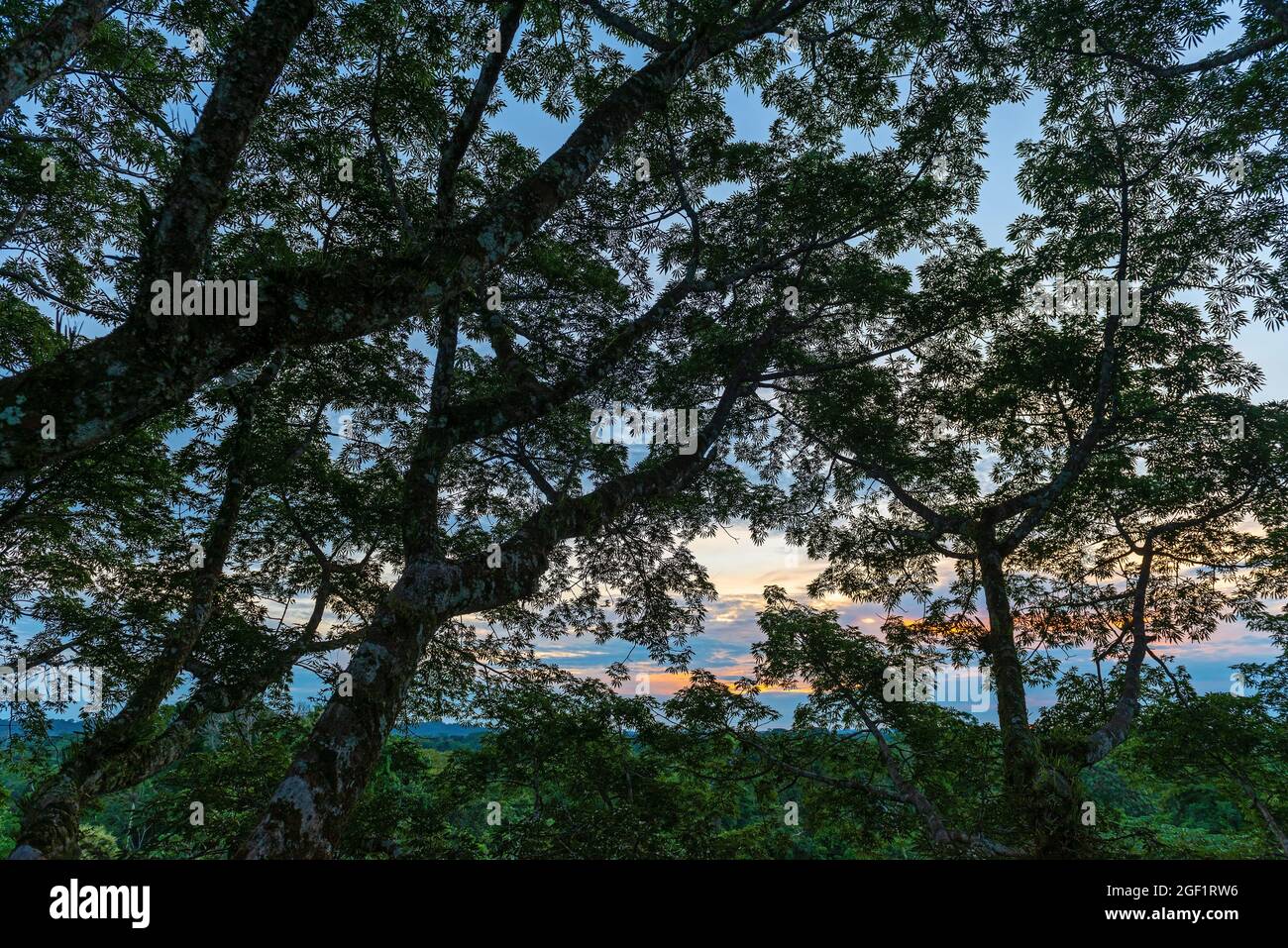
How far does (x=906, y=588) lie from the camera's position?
1049 cm

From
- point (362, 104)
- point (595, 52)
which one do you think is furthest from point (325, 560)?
point (595, 52)

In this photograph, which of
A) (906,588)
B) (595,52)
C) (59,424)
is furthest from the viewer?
(906,588)

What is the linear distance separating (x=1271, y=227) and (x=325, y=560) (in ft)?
43.0

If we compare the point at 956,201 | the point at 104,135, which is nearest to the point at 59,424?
the point at 104,135

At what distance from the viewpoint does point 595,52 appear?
23.4 feet

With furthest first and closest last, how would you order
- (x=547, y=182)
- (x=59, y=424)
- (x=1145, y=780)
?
(x=1145, y=780), (x=547, y=182), (x=59, y=424)

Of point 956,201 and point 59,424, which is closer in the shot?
point 59,424

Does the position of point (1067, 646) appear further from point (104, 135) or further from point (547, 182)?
point (104, 135)

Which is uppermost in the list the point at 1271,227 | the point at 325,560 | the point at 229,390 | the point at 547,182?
the point at 1271,227
